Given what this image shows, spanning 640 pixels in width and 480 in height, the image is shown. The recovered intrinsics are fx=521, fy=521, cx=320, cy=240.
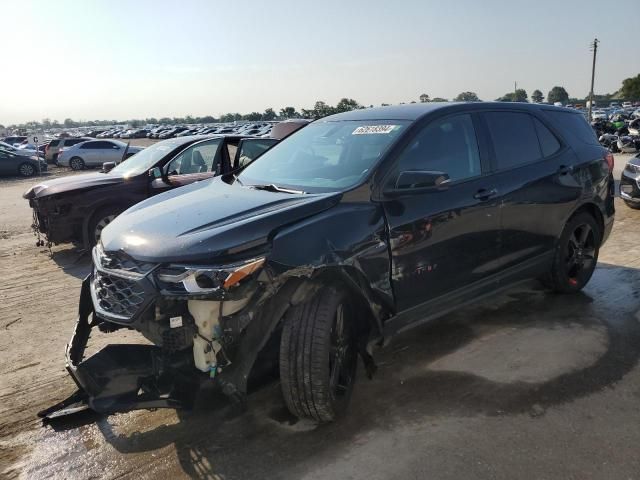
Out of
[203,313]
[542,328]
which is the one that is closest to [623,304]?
[542,328]

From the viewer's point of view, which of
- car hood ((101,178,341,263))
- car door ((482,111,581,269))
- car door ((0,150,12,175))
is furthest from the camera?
car door ((0,150,12,175))

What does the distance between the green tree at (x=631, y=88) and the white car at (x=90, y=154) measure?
9397 centimetres

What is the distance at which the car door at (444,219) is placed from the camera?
3.36 meters

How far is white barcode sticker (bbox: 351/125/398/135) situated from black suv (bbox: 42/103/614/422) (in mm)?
13

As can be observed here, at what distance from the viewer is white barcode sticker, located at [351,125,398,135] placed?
372 centimetres

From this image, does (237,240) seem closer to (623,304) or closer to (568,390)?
(568,390)

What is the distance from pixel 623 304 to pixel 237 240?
3.92 meters

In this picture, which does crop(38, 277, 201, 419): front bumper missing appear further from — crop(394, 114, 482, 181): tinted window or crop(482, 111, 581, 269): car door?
crop(482, 111, 581, 269): car door

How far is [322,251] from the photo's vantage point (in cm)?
289

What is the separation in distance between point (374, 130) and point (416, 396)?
1.89 m

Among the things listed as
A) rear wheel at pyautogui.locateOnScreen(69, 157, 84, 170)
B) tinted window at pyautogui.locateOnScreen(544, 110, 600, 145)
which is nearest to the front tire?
tinted window at pyautogui.locateOnScreen(544, 110, 600, 145)

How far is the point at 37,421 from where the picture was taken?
131 inches

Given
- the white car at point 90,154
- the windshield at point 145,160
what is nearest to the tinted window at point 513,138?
the windshield at point 145,160

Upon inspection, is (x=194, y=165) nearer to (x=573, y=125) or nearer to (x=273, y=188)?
(x=273, y=188)
